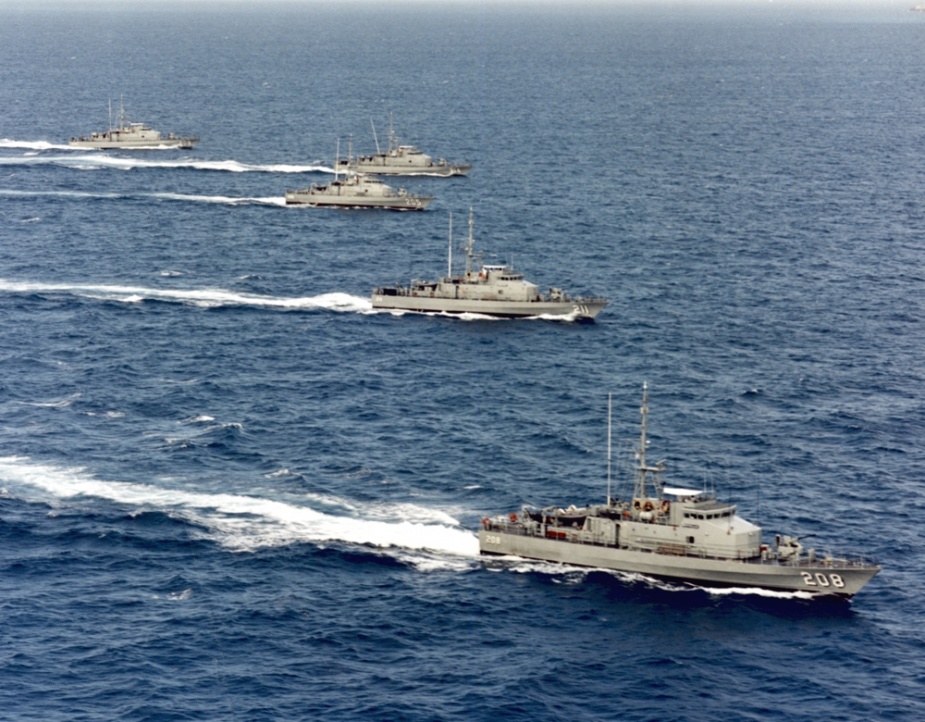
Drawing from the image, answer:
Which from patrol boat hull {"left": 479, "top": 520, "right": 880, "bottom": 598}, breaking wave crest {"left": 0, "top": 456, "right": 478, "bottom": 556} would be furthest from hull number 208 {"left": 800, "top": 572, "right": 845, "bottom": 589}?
breaking wave crest {"left": 0, "top": 456, "right": 478, "bottom": 556}

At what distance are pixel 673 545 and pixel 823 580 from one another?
12.2 metres

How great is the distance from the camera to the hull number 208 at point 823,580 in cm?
13362

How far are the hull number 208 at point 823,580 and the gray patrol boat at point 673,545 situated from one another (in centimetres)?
8

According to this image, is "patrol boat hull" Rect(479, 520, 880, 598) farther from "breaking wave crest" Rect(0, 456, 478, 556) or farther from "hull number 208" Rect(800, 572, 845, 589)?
"breaking wave crest" Rect(0, 456, 478, 556)

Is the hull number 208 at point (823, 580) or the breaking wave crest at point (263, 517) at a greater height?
the hull number 208 at point (823, 580)

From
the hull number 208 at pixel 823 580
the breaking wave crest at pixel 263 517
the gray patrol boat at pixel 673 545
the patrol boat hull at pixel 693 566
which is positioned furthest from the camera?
the breaking wave crest at pixel 263 517

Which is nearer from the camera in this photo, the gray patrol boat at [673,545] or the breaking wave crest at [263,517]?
the gray patrol boat at [673,545]

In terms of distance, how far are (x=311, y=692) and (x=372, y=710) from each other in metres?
5.12

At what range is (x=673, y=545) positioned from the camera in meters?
139

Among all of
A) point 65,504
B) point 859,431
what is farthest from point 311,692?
point 859,431

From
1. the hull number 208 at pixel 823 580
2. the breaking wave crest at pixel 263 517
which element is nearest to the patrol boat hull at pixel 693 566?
the hull number 208 at pixel 823 580

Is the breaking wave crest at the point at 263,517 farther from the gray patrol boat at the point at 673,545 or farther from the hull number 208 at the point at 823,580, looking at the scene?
the hull number 208 at the point at 823,580

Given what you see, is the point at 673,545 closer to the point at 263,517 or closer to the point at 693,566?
the point at 693,566

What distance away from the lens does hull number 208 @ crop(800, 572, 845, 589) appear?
133625 millimetres
